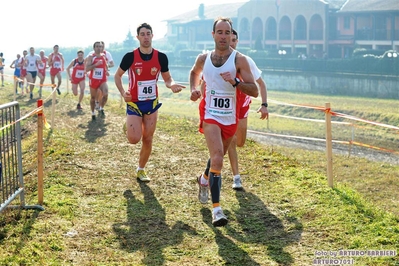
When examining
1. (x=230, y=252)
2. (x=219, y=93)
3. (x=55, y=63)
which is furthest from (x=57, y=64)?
(x=230, y=252)

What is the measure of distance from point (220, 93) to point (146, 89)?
204cm

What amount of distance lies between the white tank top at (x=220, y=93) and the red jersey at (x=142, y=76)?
1.78 metres

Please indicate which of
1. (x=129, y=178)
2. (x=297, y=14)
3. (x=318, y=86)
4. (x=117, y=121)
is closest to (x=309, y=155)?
(x=117, y=121)

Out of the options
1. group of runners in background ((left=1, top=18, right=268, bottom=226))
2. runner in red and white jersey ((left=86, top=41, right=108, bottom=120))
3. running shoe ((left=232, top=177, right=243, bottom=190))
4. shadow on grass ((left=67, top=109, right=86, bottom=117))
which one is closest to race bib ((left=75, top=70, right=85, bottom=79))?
shadow on grass ((left=67, top=109, right=86, bottom=117))

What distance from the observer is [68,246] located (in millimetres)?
5871

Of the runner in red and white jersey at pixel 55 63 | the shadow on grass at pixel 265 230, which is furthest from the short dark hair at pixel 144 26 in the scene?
the runner in red and white jersey at pixel 55 63

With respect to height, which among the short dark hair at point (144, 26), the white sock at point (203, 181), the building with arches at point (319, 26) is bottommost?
the white sock at point (203, 181)

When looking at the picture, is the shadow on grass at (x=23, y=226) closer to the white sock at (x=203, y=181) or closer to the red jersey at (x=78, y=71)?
the white sock at (x=203, y=181)

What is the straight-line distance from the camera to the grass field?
5.70 m

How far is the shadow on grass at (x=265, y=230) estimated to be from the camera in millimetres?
5809

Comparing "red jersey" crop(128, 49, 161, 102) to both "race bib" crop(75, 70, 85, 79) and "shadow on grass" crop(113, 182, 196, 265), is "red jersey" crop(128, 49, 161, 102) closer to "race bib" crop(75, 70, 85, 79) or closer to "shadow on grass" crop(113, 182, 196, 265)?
"shadow on grass" crop(113, 182, 196, 265)

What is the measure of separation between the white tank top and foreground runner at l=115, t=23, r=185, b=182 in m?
1.58

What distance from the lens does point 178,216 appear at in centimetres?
690

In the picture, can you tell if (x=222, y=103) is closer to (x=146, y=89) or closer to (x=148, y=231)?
(x=148, y=231)
